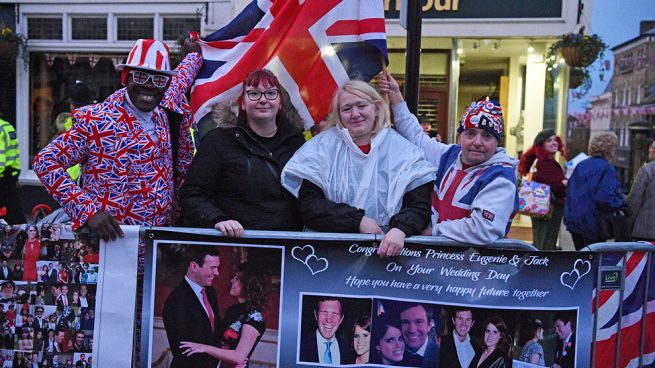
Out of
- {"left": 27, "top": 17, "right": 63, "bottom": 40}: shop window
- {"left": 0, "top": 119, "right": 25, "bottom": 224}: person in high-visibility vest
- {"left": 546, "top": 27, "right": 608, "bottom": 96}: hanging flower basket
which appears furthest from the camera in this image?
{"left": 27, "top": 17, "right": 63, "bottom": 40}: shop window

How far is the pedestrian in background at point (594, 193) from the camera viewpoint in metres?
6.52

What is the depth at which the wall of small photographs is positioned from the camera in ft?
9.98

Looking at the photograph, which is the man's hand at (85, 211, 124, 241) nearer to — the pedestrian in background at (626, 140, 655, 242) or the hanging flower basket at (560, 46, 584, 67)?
the pedestrian in background at (626, 140, 655, 242)

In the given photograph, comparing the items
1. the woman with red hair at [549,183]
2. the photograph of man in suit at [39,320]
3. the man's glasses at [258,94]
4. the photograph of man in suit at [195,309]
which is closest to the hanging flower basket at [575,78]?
the woman with red hair at [549,183]

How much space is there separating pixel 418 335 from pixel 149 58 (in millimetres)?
2046

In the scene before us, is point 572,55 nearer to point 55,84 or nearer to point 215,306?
point 215,306

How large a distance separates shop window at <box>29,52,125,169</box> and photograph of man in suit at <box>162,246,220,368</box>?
9916mm

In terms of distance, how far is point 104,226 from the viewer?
299 cm

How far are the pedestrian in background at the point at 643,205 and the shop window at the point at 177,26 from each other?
26.3 ft

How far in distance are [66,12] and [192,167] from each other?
1011cm

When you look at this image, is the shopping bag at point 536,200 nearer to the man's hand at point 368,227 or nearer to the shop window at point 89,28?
the man's hand at point 368,227

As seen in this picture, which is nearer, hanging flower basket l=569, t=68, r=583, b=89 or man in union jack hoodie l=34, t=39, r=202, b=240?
man in union jack hoodie l=34, t=39, r=202, b=240

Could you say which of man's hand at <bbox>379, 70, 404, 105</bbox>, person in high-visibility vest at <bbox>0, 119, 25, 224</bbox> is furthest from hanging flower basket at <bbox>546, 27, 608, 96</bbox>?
person in high-visibility vest at <bbox>0, 119, 25, 224</bbox>

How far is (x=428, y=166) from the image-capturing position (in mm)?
3172
